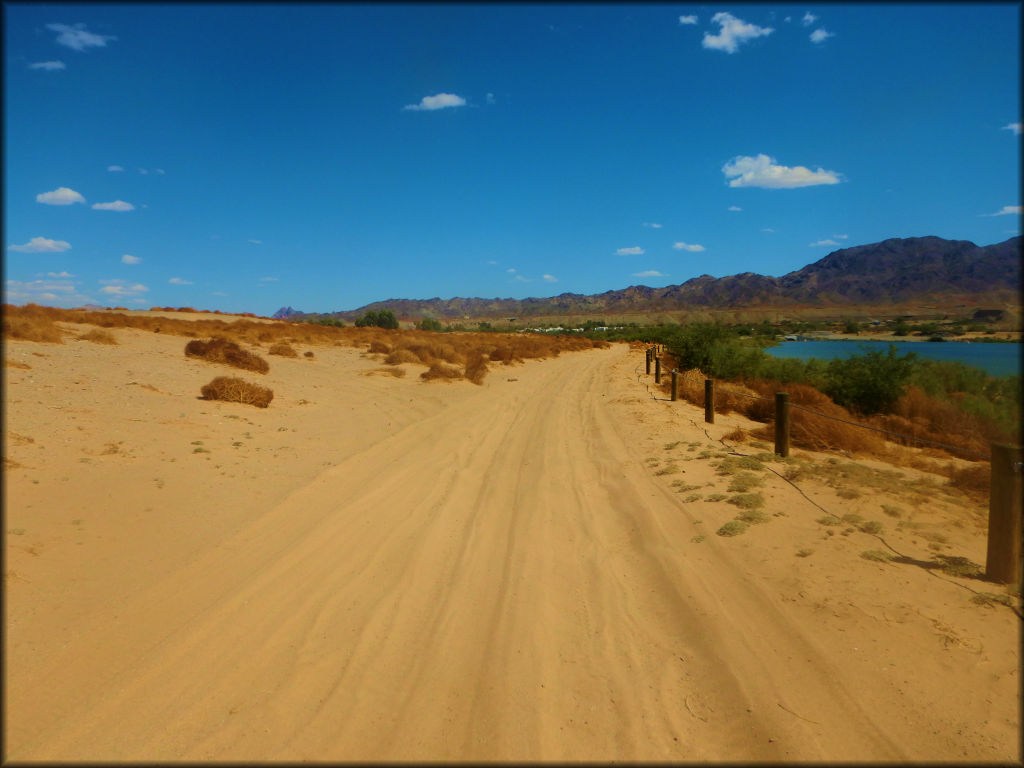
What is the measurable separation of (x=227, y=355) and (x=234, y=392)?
732 cm

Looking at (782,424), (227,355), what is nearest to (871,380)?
(782,424)

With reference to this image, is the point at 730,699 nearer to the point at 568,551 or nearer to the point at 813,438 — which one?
the point at 568,551

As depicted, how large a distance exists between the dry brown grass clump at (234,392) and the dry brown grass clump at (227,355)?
5.62m

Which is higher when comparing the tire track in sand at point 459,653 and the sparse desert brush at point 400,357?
the sparse desert brush at point 400,357

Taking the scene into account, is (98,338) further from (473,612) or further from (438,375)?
(473,612)

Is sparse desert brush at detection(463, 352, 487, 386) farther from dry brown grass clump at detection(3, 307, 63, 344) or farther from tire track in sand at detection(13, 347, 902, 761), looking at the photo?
tire track in sand at detection(13, 347, 902, 761)

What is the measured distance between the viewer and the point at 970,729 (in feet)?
9.79

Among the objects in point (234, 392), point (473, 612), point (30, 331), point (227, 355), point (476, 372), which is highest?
point (30, 331)

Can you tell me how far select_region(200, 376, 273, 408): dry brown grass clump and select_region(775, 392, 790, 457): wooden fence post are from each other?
10574mm

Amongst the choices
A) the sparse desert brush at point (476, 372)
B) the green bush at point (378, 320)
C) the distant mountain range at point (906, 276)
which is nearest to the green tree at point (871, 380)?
the distant mountain range at point (906, 276)

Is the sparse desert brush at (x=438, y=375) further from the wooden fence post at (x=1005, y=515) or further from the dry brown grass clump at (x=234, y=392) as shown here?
the wooden fence post at (x=1005, y=515)

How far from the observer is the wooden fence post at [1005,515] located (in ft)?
Result: 14.4

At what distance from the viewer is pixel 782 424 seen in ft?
29.2

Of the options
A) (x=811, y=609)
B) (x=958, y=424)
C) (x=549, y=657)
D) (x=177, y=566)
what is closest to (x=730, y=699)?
(x=549, y=657)
